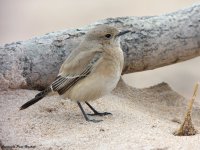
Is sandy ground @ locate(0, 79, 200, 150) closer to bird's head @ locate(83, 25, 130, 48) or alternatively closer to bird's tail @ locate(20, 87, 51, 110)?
bird's tail @ locate(20, 87, 51, 110)

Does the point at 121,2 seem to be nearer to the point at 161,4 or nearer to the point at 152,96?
the point at 161,4

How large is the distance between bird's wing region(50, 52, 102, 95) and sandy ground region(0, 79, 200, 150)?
0.34 meters

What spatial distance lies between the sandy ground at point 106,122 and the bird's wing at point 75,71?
343mm

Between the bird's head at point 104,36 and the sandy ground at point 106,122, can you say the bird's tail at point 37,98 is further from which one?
the bird's head at point 104,36

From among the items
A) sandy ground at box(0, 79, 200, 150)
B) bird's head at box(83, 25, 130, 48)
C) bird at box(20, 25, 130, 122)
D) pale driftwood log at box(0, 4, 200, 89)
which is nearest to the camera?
sandy ground at box(0, 79, 200, 150)

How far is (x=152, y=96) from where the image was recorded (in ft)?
33.9

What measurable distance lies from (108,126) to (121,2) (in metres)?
8.80

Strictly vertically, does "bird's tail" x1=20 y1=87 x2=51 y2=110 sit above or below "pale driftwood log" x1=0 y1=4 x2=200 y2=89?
below

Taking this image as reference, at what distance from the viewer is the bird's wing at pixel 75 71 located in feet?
29.2

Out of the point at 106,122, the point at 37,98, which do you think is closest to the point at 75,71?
the point at 37,98

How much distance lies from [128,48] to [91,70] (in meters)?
1.21

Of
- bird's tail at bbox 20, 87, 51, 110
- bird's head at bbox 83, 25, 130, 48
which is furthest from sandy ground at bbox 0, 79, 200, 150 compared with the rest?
bird's head at bbox 83, 25, 130, 48

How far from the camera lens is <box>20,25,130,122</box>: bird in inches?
348

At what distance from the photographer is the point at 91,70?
8.85 m
